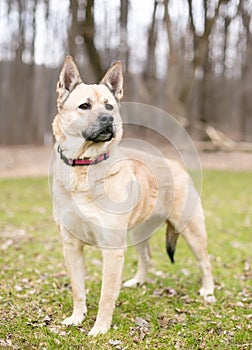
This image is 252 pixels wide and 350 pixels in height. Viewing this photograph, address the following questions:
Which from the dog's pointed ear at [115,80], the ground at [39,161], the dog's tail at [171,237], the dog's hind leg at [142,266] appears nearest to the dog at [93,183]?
the dog's pointed ear at [115,80]

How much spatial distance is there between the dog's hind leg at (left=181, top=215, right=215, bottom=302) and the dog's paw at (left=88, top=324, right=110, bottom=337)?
1.47 m

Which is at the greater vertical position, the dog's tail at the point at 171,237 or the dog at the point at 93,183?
the dog at the point at 93,183

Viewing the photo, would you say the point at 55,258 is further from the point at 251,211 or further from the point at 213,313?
the point at 251,211

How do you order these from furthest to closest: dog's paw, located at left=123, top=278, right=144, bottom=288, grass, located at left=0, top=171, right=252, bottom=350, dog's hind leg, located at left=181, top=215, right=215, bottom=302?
dog's paw, located at left=123, top=278, right=144, bottom=288 → dog's hind leg, located at left=181, top=215, right=215, bottom=302 → grass, located at left=0, top=171, right=252, bottom=350

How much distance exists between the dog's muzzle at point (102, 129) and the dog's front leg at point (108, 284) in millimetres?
972

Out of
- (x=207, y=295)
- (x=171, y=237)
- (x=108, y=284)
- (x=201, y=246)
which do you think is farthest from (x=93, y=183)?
(x=207, y=295)

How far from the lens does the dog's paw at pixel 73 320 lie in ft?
14.6

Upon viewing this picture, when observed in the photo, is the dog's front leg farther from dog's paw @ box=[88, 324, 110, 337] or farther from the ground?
the ground

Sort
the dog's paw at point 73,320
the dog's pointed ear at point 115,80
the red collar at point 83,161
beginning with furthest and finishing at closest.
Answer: the dog's pointed ear at point 115,80 < the dog's paw at point 73,320 < the red collar at point 83,161

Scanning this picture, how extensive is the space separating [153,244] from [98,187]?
3.88 m

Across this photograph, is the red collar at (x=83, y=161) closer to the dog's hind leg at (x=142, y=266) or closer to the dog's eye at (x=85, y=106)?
the dog's eye at (x=85, y=106)

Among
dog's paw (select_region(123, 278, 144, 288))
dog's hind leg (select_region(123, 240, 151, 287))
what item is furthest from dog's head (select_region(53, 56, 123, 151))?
dog's paw (select_region(123, 278, 144, 288))

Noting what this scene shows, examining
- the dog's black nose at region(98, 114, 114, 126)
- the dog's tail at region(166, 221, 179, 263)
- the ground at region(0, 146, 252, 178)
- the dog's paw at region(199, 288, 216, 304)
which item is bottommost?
the ground at region(0, 146, 252, 178)

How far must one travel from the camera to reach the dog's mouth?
419 cm
